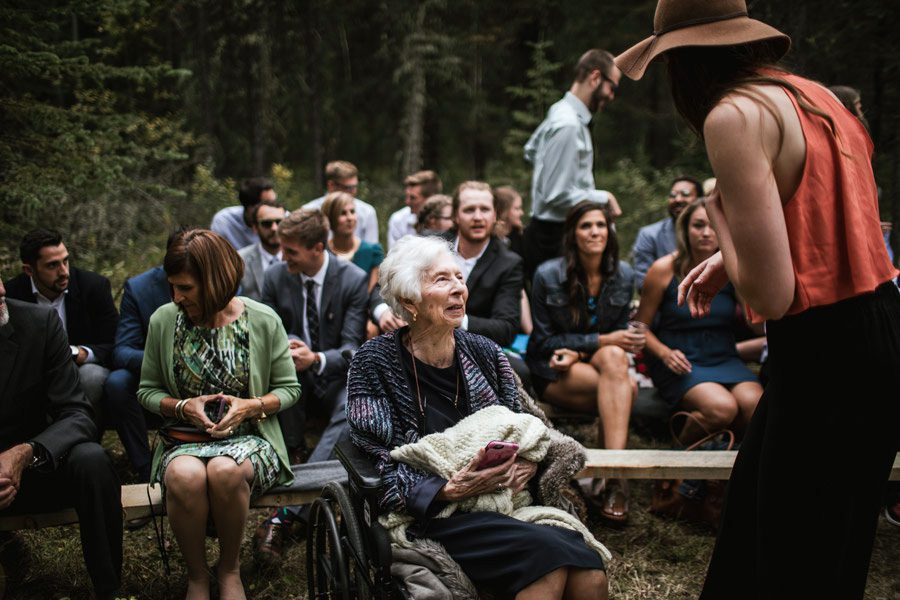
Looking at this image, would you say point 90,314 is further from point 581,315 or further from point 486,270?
point 581,315

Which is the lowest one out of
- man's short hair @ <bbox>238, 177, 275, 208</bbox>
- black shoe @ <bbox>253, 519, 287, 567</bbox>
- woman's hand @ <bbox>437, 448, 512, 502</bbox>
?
black shoe @ <bbox>253, 519, 287, 567</bbox>

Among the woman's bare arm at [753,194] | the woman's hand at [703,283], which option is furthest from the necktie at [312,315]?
the woman's bare arm at [753,194]

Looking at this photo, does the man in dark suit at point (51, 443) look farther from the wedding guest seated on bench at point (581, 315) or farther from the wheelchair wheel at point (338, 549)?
the wedding guest seated on bench at point (581, 315)

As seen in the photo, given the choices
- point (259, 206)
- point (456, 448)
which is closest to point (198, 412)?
point (456, 448)

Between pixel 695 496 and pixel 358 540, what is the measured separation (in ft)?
7.46

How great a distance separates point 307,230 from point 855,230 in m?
3.20

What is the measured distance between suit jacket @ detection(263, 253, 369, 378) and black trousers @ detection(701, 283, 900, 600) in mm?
2928

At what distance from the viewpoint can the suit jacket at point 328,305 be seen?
4.41m

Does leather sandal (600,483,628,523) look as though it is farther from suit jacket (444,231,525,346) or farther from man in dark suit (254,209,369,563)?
man in dark suit (254,209,369,563)

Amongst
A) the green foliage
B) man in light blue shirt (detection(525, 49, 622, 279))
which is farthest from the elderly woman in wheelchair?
the green foliage

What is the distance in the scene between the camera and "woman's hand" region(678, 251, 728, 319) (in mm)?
2004

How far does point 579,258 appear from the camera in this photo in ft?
14.6

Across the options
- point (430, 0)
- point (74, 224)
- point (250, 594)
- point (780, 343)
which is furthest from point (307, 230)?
point (430, 0)

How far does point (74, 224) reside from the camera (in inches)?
324
